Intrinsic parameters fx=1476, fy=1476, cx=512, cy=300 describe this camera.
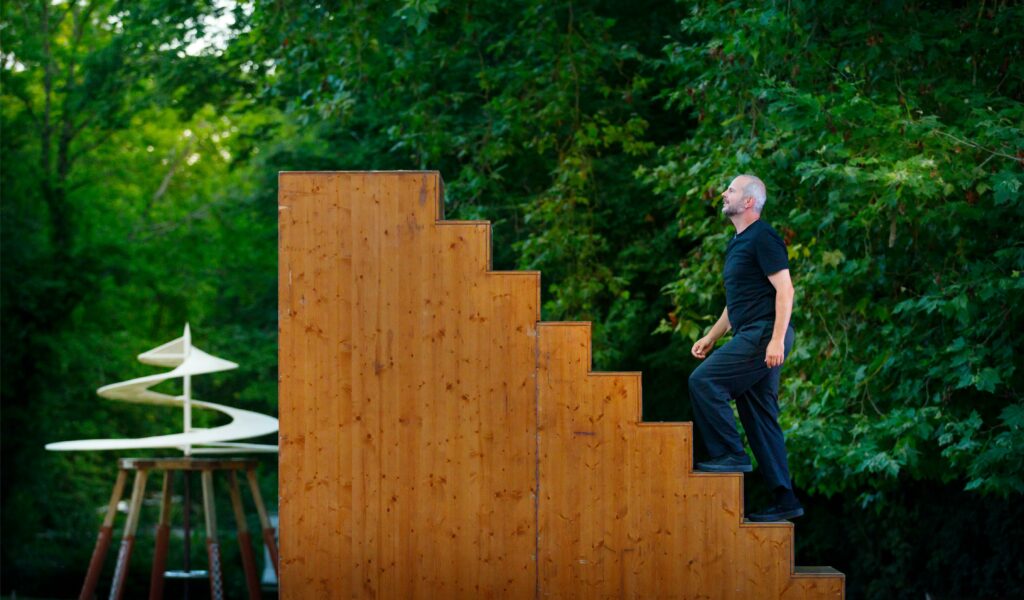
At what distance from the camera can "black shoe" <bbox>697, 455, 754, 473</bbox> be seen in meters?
6.74

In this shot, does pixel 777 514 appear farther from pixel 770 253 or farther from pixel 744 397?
pixel 770 253

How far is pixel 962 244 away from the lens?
950 cm

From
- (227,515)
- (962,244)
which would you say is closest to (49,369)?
(227,515)

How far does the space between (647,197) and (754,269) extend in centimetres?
776

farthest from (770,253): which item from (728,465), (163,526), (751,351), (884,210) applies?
(163,526)

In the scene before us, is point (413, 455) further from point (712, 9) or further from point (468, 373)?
point (712, 9)

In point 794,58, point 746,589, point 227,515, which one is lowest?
point 227,515

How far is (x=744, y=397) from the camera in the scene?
6.66 meters

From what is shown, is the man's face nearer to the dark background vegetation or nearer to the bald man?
A: the bald man

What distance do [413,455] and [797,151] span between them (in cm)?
405

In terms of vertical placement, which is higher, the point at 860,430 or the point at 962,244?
the point at 962,244

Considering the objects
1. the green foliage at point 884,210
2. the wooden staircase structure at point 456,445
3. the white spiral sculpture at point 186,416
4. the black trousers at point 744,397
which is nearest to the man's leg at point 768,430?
the black trousers at point 744,397

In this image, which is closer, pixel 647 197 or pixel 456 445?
pixel 456 445

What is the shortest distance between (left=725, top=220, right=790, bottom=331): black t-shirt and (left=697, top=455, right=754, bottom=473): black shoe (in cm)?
60
